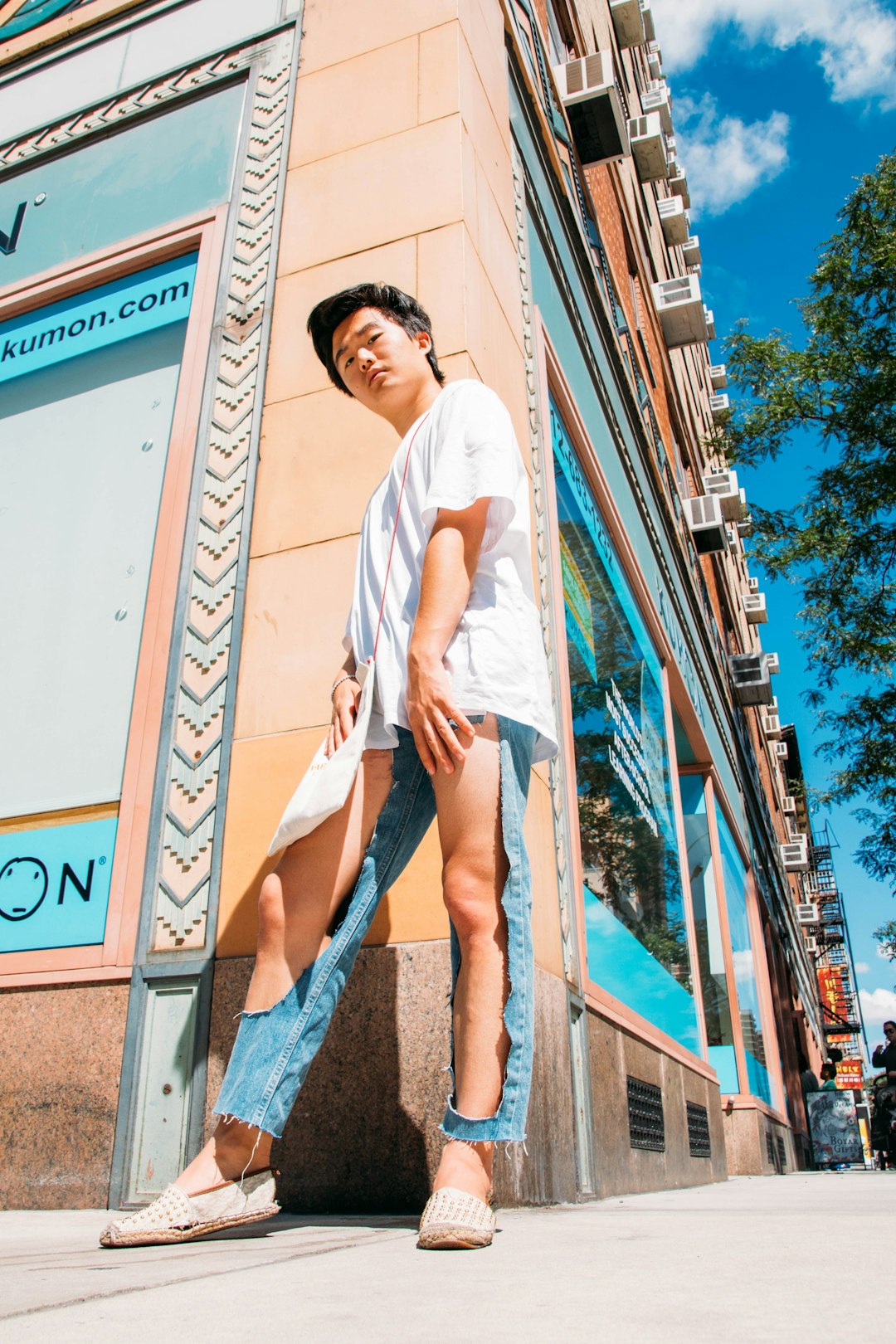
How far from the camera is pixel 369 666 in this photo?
2221 millimetres

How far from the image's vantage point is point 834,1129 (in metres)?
16.8

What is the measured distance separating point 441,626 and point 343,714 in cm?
33

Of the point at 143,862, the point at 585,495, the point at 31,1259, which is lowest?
the point at 31,1259

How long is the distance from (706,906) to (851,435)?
6075 mm

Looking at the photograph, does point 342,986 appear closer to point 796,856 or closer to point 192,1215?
point 192,1215

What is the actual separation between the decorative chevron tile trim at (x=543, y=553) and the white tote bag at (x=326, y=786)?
1.74m

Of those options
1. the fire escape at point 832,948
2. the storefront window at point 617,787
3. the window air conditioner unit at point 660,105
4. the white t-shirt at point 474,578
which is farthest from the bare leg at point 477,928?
the fire escape at point 832,948

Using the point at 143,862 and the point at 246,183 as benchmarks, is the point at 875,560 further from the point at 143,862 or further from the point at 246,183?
the point at 143,862

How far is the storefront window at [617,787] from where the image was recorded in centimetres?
498

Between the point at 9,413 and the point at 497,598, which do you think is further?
the point at 9,413

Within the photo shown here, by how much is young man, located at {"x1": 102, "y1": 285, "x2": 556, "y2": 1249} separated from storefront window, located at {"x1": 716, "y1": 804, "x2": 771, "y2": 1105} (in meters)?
10.2

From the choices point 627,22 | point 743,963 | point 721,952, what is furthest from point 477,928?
point 627,22

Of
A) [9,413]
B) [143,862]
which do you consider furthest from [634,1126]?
[9,413]

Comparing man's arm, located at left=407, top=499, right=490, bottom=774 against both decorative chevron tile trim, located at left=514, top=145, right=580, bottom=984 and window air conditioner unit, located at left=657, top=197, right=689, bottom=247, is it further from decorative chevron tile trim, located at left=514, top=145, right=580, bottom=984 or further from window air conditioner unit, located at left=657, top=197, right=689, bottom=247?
window air conditioner unit, located at left=657, top=197, right=689, bottom=247
